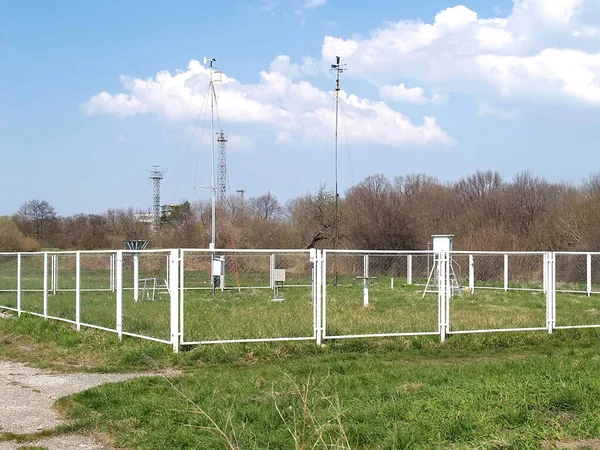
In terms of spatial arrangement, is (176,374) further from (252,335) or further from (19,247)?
(19,247)

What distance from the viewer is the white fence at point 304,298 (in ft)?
41.1

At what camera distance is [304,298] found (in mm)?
21453

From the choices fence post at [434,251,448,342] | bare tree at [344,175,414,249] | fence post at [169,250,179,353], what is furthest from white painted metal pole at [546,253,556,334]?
bare tree at [344,175,414,249]

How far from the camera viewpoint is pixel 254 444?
18.1 feet

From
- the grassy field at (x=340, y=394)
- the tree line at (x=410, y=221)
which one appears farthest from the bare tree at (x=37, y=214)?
the grassy field at (x=340, y=394)

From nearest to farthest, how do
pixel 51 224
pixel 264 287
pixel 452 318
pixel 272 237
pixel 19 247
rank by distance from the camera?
pixel 452 318
pixel 264 287
pixel 272 237
pixel 19 247
pixel 51 224

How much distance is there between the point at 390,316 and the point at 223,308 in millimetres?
4576

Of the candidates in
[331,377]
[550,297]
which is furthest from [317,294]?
[550,297]

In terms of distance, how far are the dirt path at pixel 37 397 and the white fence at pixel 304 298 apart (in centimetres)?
192

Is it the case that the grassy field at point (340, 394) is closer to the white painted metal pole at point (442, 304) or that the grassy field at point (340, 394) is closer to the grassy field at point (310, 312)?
the white painted metal pole at point (442, 304)

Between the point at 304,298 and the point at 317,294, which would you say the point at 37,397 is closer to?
the point at 317,294

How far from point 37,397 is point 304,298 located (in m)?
13.3

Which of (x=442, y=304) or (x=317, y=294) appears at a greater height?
(x=317, y=294)

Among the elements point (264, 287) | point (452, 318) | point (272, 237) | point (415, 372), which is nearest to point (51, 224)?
point (272, 237)
